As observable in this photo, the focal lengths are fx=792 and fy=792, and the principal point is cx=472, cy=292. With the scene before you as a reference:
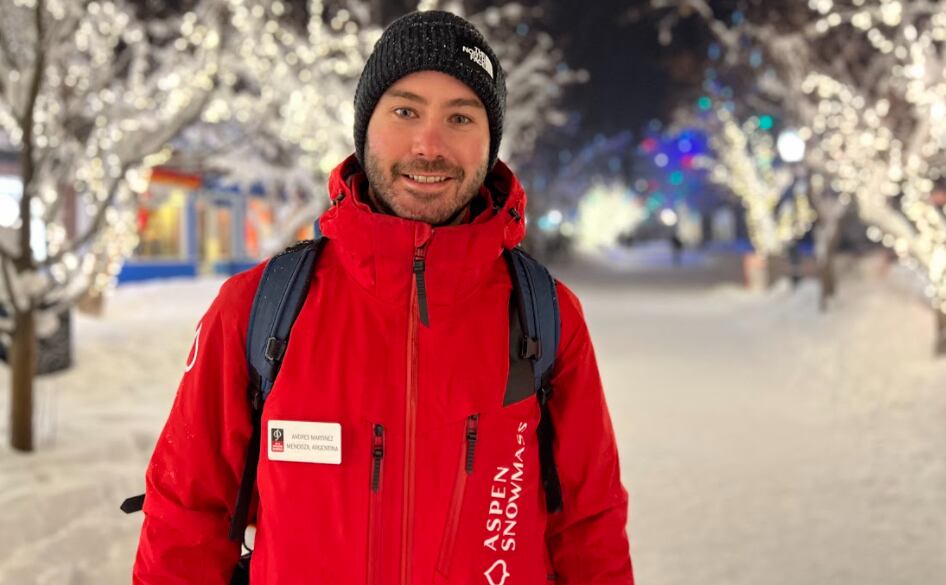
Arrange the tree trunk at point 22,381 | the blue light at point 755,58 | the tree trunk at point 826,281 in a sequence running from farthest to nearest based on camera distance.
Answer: the blue light at point 755,58, the tree trunk at point 826,281, the tree trunk at point 22,381

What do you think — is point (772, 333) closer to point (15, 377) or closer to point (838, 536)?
point (838, 536)

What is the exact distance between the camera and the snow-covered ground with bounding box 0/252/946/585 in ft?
14.1

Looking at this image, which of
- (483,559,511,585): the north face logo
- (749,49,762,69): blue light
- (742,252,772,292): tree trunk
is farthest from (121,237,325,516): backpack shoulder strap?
(742,252,772,292): tree trunk

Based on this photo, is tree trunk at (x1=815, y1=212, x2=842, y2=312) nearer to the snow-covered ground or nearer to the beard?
the snow-covered ground

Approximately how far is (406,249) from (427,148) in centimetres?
26

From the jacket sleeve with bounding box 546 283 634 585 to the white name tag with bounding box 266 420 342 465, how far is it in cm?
60

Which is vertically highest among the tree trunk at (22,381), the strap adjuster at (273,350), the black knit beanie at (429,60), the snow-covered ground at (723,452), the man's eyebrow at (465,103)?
the black knit beanie at (429,60)

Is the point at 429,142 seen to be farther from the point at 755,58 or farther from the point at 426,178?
the point at 755,58

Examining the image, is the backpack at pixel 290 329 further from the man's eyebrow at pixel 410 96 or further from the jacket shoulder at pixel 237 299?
the man's eyebrow at pixel 410 96

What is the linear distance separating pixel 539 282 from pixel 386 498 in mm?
648

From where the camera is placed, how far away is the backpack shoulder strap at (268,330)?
72.2 inches

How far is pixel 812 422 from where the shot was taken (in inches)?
300

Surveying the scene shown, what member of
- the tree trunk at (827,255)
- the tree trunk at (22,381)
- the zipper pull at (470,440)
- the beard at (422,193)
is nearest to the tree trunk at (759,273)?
the tree trunk at (827,255)

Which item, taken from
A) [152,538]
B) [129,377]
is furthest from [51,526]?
[129,377]
